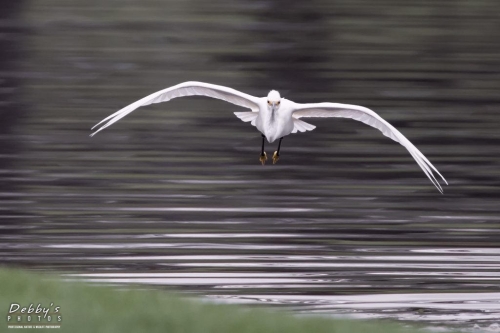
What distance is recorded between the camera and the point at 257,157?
18.1 meters

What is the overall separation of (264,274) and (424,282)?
1747 millimetres

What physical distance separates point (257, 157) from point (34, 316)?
904 centimetres

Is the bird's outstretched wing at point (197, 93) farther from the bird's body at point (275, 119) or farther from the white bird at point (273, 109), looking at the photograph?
the bird's body at point (275, 119)

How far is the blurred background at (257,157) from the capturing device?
43.9 ft

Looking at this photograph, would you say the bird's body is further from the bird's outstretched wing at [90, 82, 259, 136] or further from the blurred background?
the blurred background

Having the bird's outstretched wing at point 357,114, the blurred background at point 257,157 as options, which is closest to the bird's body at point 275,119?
the bird's outstretched wing at point 357,114

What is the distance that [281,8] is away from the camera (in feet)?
88.2

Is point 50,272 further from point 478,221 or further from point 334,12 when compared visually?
point 334,12

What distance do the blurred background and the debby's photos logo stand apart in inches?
116

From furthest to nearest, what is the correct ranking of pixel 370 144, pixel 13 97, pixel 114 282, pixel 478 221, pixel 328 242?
1. pixel 13 97
2. pixel 370 144
3. pixel 478 221
4. pixel 328 242
5. pixel 114 282

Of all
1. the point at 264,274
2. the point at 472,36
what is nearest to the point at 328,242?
the point at 264,274

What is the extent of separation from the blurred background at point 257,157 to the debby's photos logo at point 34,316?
116 inches

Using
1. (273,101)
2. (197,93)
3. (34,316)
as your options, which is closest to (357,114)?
(273,101)

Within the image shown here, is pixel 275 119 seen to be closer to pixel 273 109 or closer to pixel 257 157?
pixel 273 109
